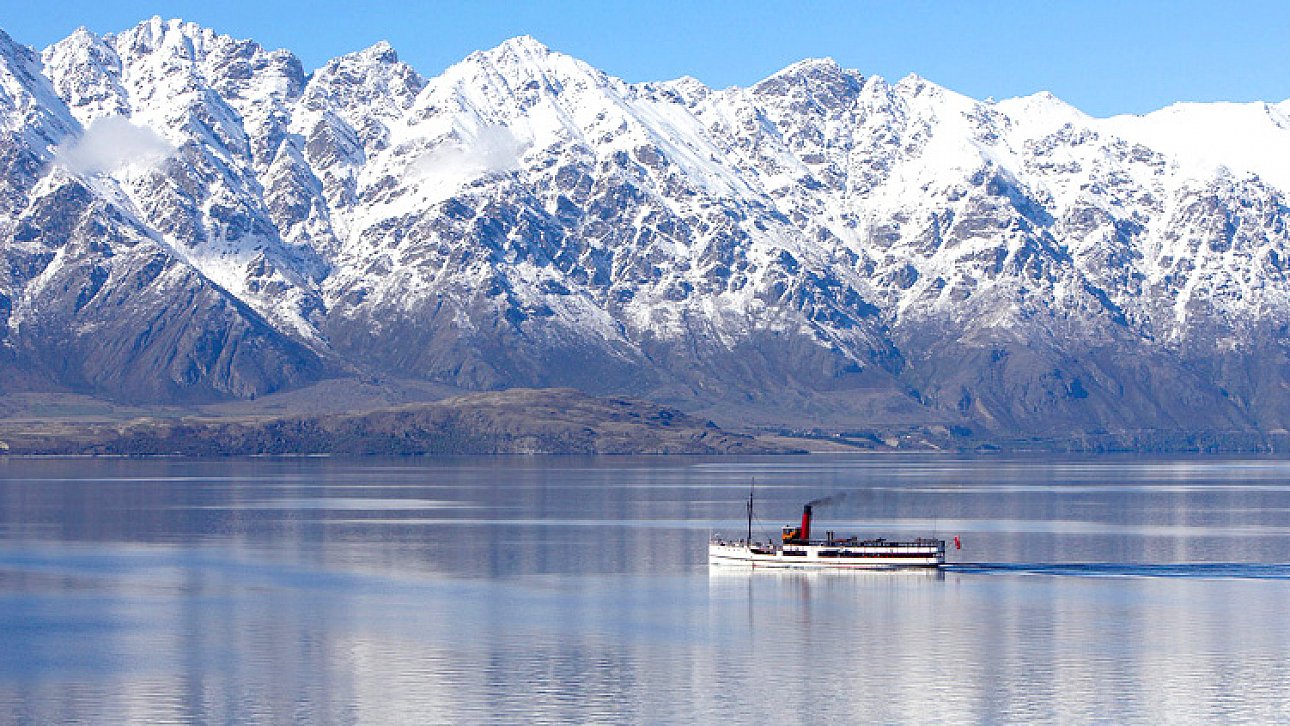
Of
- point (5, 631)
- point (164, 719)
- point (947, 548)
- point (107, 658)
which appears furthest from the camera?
point (947, 548)

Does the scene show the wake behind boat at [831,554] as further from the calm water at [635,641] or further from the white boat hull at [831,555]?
the calm water at [635,641]

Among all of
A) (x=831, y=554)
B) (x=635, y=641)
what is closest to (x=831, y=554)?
(x=831, y=554)

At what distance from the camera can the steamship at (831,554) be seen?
17412 centimetres

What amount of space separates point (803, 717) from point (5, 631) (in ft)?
189

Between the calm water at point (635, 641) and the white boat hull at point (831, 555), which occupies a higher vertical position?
the white boat hull at point (831, 555)

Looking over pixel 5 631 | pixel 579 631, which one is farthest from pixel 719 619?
pixel 5 631

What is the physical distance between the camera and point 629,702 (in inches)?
4146

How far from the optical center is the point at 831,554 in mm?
176875

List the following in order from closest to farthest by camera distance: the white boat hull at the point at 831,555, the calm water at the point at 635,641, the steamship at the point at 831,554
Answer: the calm water at the point at 635,641 → the white boat hull at the point at 831,555 → the steamship at the point at 831,554

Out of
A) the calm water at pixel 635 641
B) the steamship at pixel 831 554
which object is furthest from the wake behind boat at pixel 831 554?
the calm water at pixel 635 641

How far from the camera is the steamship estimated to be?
17412 centimetres

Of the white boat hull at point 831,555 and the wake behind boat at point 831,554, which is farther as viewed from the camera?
the wake behind boat at point 831,554

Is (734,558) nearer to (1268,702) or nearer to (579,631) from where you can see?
(579,631)

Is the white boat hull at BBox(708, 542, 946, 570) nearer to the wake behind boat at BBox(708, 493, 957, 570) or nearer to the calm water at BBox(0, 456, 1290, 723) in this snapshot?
the wake behind boat at BBox(708, 493, 957, 570)
